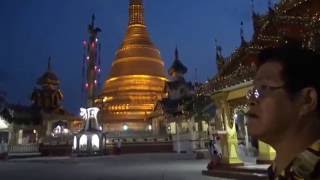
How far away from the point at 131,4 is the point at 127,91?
14237mm

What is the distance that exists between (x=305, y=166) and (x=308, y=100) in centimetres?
31

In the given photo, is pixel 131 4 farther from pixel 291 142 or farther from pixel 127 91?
pixel 291 142

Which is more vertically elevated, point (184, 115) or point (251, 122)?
point (184, 115)

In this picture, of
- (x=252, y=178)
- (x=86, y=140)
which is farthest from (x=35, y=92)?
(x=252, y=178)

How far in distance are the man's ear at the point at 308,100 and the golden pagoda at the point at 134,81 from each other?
46.1m

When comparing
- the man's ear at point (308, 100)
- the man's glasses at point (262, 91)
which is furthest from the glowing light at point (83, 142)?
the man's ear at point (308, 100)

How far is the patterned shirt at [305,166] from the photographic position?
1433mm

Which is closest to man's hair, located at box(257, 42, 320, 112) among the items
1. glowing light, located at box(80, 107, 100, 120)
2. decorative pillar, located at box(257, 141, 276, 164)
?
decorative pillar, located at box(257, 141, 276, 164)

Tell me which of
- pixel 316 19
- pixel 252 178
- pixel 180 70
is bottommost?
pixel 252 178

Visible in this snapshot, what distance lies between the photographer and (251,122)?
1.66 meters

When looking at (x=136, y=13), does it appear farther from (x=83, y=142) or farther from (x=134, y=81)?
(x=83, y=142)

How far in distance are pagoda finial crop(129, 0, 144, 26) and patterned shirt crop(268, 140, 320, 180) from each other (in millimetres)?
56576

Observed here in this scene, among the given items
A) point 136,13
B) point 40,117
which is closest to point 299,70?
point 40,117

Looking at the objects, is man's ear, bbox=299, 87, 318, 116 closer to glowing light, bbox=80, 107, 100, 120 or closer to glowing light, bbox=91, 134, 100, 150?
glowing light, bbox=91, 134, 100, 150
